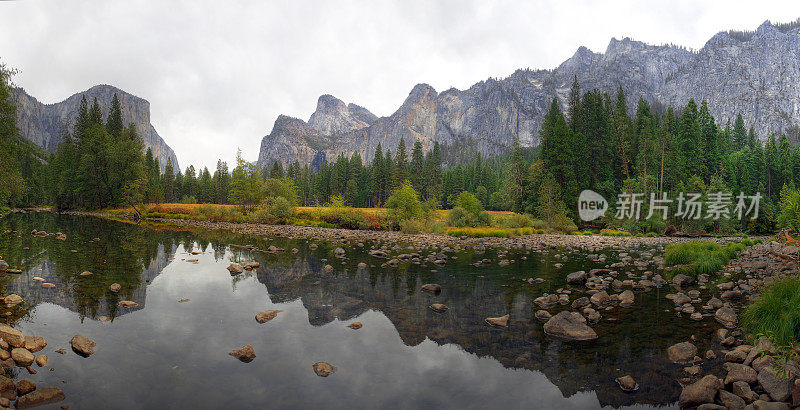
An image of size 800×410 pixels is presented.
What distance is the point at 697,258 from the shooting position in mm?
18594

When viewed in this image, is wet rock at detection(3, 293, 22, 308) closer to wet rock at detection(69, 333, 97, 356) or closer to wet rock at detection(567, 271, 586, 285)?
wet rock at detection(69, 333, 97, 356)

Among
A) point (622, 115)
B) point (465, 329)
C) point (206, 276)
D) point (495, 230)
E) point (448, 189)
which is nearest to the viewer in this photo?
point (465, 329)

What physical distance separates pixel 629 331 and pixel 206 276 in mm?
15648

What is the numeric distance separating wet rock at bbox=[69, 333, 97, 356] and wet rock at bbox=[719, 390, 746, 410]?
11.6 m

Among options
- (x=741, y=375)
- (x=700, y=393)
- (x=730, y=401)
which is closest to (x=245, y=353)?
(x=700, y=393)

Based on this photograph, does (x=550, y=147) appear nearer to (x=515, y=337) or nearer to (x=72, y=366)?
(x=515, y=337)

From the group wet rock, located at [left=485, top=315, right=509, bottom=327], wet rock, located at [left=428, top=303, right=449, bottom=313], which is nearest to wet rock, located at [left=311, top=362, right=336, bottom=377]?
wet rock, located at [left=428, top=303, right=449, bottom=313]

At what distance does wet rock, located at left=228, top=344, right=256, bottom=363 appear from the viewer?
7359 millimetres

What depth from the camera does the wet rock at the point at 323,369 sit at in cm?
686

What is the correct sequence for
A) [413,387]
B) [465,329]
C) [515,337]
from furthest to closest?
[465,329], [515,337], [413,387]

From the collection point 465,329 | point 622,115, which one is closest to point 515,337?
point 465,329

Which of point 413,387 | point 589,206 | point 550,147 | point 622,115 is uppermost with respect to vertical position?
point 622,115

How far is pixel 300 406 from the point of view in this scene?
571 centimetres

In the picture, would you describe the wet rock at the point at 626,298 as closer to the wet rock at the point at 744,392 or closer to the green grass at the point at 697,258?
the wet rock at the point at 744,392
